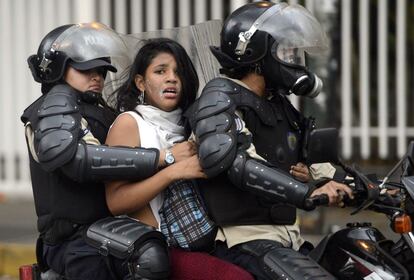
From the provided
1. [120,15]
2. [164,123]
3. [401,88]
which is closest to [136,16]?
[120,15]

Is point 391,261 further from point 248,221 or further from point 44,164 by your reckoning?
point 44,164

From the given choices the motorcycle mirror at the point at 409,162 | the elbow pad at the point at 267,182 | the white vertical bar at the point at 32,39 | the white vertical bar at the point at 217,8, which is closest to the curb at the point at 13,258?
the white vertical bar at the point at 32,39

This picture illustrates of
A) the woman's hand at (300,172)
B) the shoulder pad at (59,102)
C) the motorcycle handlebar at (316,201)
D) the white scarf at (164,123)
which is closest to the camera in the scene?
the motorcycle handlebar at (316,201)

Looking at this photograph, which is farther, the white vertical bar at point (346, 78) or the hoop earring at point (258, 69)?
the white vertical bar at point (346, 78)

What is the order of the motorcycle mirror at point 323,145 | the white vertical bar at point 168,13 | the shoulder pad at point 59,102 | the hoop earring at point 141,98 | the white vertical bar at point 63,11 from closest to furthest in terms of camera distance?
the motorcycle mirror at point 323,145 → the shoulder pad at point 59,102 → the hoop earring at point 141,98 → the white vertical bar at point 168,13 → the white vertical bar at point 63,11

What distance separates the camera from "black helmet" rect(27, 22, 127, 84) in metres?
4.34

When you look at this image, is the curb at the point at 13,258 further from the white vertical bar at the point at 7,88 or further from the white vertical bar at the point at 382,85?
the white vertical bar at the point at 382,85

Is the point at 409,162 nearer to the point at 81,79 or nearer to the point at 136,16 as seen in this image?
the point at 81,79

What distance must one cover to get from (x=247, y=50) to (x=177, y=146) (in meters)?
0.48

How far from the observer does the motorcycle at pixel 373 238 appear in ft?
12.3

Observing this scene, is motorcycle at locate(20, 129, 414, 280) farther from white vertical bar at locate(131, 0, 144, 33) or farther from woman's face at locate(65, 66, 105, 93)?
white vertical bar at locate(131, 0, 144, 33)

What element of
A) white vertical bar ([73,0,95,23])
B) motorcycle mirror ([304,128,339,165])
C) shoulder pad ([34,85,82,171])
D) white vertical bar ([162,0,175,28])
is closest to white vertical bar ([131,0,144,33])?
white vertical bar ([162,0,175,28])

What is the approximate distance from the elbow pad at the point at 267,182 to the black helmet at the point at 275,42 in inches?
14.8

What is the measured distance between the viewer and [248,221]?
13.4ft
